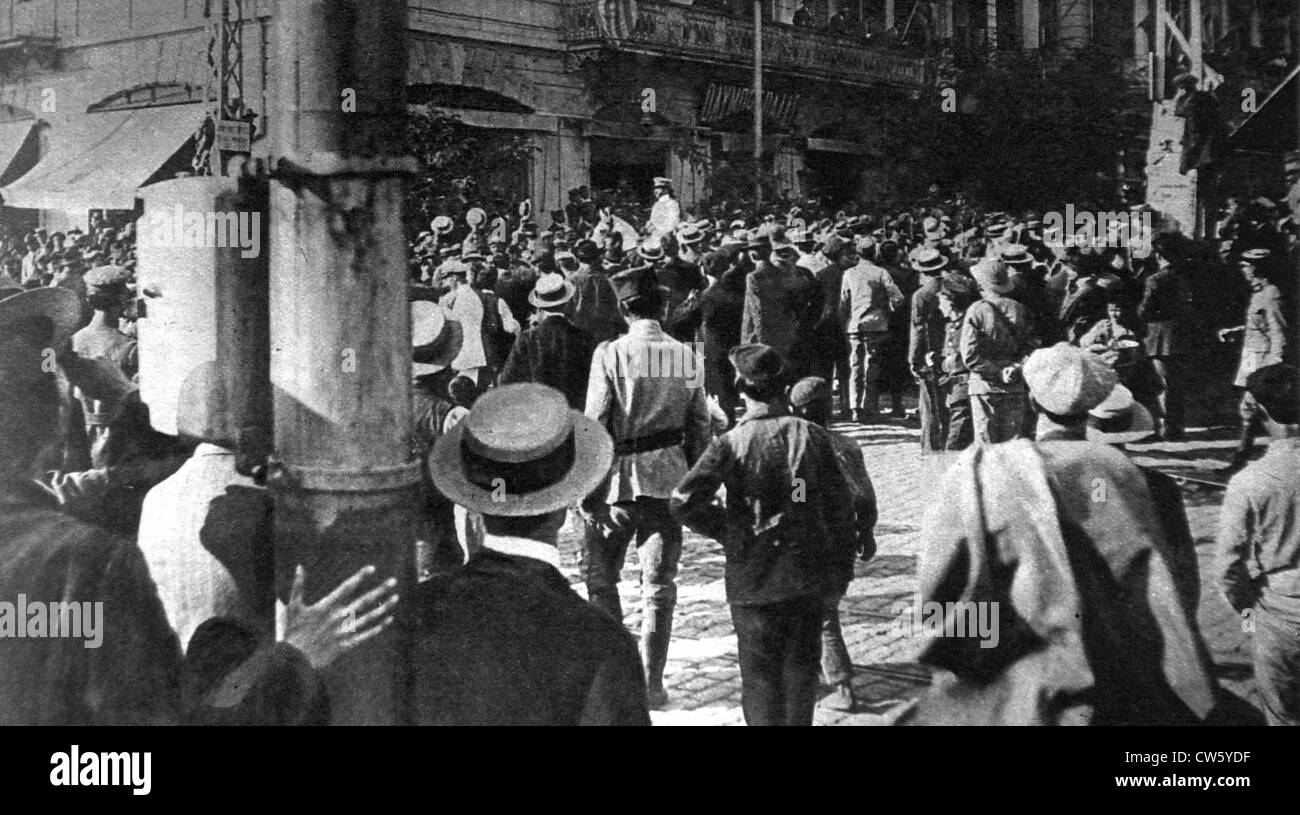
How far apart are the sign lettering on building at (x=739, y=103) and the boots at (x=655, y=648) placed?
1.92 metres

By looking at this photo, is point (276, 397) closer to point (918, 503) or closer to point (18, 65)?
point (18, 65)

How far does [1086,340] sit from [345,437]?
2889 millimetres

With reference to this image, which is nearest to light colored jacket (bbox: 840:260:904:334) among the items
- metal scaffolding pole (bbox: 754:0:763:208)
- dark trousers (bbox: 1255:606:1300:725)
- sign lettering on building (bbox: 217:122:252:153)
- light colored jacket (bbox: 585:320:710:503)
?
metal scaffolding pole (bbox: 754:0:763:208)

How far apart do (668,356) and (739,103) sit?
108 cm

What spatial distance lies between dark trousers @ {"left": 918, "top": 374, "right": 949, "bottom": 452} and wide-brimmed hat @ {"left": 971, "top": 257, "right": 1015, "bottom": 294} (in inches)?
17.9

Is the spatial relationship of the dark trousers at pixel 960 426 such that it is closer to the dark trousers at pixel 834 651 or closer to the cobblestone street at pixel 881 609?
the cobblestone street at pixel 881 609

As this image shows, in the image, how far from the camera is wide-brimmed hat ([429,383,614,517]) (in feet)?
10.7

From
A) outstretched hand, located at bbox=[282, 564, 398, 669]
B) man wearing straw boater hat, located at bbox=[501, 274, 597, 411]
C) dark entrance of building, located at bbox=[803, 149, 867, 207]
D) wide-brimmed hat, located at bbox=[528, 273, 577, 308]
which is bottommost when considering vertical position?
outstretched hand, located at bbox=[282, 564, 398, 669]

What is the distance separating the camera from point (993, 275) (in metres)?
5.20

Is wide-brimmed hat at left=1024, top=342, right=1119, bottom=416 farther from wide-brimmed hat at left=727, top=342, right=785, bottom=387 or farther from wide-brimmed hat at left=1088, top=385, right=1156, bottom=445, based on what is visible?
wide-brimmed hat at left=727, top=342, right=785, bottom=387

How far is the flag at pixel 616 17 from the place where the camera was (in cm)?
480

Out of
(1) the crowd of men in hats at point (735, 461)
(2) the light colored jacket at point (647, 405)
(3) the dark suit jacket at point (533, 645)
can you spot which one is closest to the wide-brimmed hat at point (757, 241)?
(1) the crowd of men in hats at point (735, 461)

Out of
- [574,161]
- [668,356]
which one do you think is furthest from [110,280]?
[668,356]
